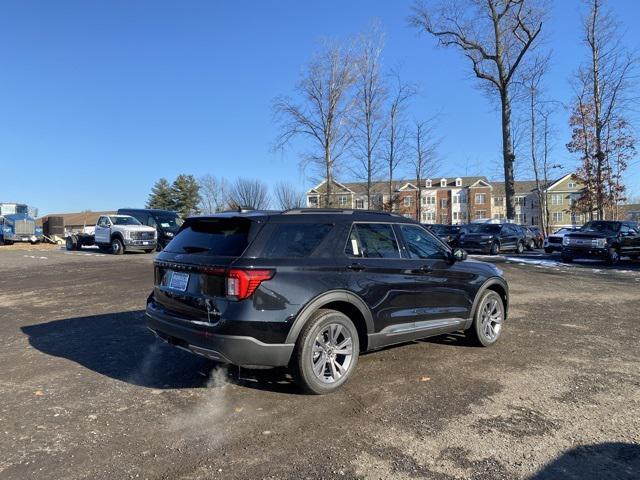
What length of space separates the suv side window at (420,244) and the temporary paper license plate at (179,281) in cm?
239

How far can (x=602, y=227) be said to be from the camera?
19.5 meters

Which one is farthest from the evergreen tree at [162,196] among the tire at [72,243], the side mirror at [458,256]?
the side mirror at [458,256]

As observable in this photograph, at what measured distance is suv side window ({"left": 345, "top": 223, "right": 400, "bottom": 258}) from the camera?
4805 millimetres

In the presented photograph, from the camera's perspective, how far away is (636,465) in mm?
3211

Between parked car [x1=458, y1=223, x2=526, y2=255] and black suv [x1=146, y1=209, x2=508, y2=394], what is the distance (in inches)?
765

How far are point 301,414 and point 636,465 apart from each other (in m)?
2.39

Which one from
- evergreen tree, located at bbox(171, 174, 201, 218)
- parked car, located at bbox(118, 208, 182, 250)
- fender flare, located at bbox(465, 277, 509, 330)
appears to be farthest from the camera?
evergreen tree, located at bbox(171, 174, 201, 218)

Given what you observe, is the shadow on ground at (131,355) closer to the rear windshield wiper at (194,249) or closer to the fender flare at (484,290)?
the rear windshield wiper at (194,249)

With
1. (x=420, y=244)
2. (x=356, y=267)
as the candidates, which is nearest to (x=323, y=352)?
(x=356, y=267)

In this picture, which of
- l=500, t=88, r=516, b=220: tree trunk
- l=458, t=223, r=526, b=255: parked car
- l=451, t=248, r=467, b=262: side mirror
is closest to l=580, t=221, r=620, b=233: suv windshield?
l=458, t=223, r=526, b=255: parked car

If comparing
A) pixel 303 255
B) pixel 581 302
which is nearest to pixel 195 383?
pixel 303 255

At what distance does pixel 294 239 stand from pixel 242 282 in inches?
26.7

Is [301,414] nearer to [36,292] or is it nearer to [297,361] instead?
[297,361]

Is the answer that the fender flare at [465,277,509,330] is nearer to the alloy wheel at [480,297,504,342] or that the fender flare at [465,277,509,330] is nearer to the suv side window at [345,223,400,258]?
the alloy wheel at [480,297,504,342]
